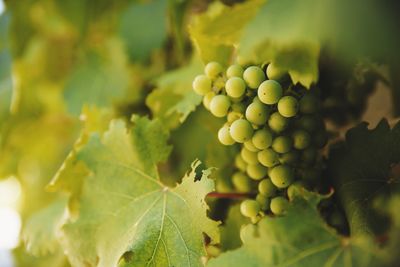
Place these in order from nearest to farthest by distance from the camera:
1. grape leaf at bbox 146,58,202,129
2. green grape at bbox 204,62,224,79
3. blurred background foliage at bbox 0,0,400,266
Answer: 1. blurred background foliage at bbox 0,0,400,266
2. green grape at bbox 204,62,224,79
3. grape leaf at bbox 146,58,202,129

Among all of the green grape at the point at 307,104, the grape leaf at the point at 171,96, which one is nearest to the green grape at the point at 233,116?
the green grape at the point at 307,104

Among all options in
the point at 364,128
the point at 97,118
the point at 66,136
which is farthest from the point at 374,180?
the point at 66,136

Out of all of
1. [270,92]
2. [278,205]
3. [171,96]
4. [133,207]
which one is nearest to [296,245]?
[278,205]

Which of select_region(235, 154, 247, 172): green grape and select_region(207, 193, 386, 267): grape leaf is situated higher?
select_region(207, 193, 386, 267): grape leaf

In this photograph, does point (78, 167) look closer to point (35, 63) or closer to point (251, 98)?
point (251, 98)

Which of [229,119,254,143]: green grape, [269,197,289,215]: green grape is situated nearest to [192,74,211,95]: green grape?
[229,119,254,143]: green grape

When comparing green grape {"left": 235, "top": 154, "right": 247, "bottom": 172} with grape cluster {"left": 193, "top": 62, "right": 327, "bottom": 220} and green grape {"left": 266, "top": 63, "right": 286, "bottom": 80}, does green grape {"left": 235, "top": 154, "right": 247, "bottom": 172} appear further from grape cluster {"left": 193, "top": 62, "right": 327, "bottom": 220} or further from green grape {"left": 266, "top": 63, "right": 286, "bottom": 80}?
green grape {"left": 266, "top": 63, "right": 286, "bottom": 80}

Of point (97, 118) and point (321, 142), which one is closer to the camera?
point (321, 142)

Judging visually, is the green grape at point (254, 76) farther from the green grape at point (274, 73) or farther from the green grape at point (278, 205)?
the green grape at point (278, 205)
